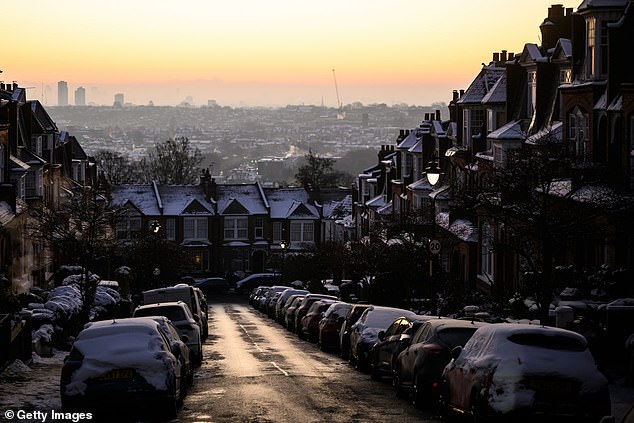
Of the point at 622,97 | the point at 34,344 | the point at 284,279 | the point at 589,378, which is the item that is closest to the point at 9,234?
the point at 34,344

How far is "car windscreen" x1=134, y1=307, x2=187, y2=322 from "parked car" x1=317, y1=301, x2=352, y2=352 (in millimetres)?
6949

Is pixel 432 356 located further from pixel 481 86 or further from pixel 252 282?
pixel 252 282

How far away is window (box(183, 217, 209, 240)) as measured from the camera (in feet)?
360

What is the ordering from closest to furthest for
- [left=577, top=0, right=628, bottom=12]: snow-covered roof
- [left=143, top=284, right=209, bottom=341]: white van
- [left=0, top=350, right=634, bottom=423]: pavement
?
[left=0, top=350, right=634, bottom=423]: pavement → [left=143, top=284, right=209, bottom=341]: white van → [left=577, top=0, right=628, bottom=12]: snow-covered roof

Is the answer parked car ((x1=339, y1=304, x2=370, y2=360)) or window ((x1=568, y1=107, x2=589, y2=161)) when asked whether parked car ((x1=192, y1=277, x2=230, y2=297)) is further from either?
parked car ((x1=339, y1=304, x2=370, y2=360))

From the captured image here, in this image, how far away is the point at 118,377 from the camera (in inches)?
725

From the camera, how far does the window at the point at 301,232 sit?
113 meters

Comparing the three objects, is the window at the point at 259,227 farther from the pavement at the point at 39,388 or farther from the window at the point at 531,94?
the pavement at the point at 39,388

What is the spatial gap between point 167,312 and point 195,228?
80671mm

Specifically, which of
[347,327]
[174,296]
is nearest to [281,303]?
[174,296]

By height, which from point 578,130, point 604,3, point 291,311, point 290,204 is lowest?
point 291,311

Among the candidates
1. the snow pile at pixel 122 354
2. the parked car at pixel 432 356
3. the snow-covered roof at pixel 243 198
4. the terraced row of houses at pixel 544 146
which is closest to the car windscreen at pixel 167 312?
the terraced row of houses at pixel 544 146

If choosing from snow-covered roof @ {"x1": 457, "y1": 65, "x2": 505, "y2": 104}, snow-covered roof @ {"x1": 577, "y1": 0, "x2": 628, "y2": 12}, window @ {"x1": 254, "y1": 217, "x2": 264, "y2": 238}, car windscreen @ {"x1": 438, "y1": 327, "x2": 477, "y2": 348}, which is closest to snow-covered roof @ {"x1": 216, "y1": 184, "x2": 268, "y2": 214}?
window @ {"x1": 254, "y1": 217, "x2": 264, "y2": 238}

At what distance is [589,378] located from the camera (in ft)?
54.6
